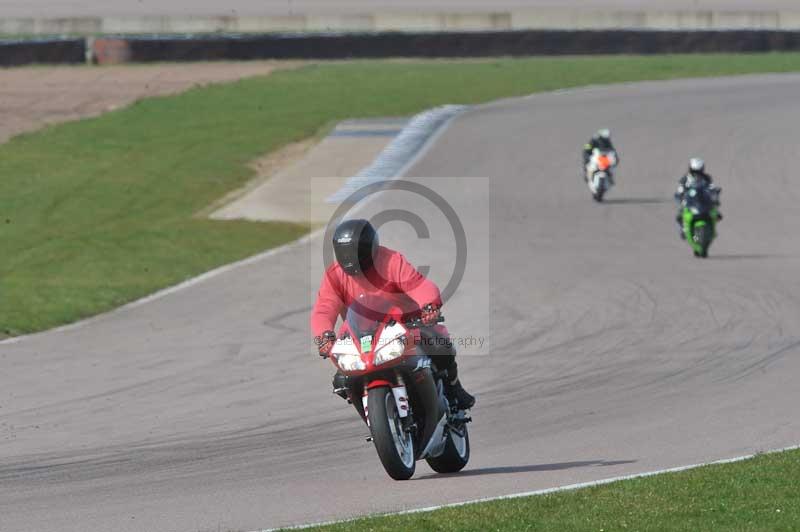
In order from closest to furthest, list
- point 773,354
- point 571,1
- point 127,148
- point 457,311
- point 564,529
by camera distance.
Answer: point 564,529, point 773,354, point 457,311, point 127,148, point 571,1

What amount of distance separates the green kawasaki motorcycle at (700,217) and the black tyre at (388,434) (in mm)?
14890

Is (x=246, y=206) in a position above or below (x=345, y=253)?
below

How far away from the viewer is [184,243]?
82.4 feet

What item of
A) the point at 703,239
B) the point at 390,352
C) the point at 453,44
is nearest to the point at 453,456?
the point at 390,352

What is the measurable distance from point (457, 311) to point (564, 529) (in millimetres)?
11175

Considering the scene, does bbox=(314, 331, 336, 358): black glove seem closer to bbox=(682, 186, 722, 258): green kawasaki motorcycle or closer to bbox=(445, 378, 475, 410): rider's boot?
bbox=(445, 378, 475, 410): rider's boot

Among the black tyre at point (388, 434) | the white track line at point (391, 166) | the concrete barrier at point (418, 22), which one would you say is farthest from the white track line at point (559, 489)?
the concrete barrier at point (418, 22)

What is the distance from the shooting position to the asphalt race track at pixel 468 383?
955 cm

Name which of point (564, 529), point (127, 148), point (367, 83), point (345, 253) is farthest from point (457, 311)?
point (367, 83)

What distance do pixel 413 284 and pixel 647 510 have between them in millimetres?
2210

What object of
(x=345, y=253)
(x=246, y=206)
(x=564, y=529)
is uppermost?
(x=345, y=253)

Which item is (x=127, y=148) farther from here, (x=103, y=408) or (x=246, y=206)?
(x=103, y=408)
